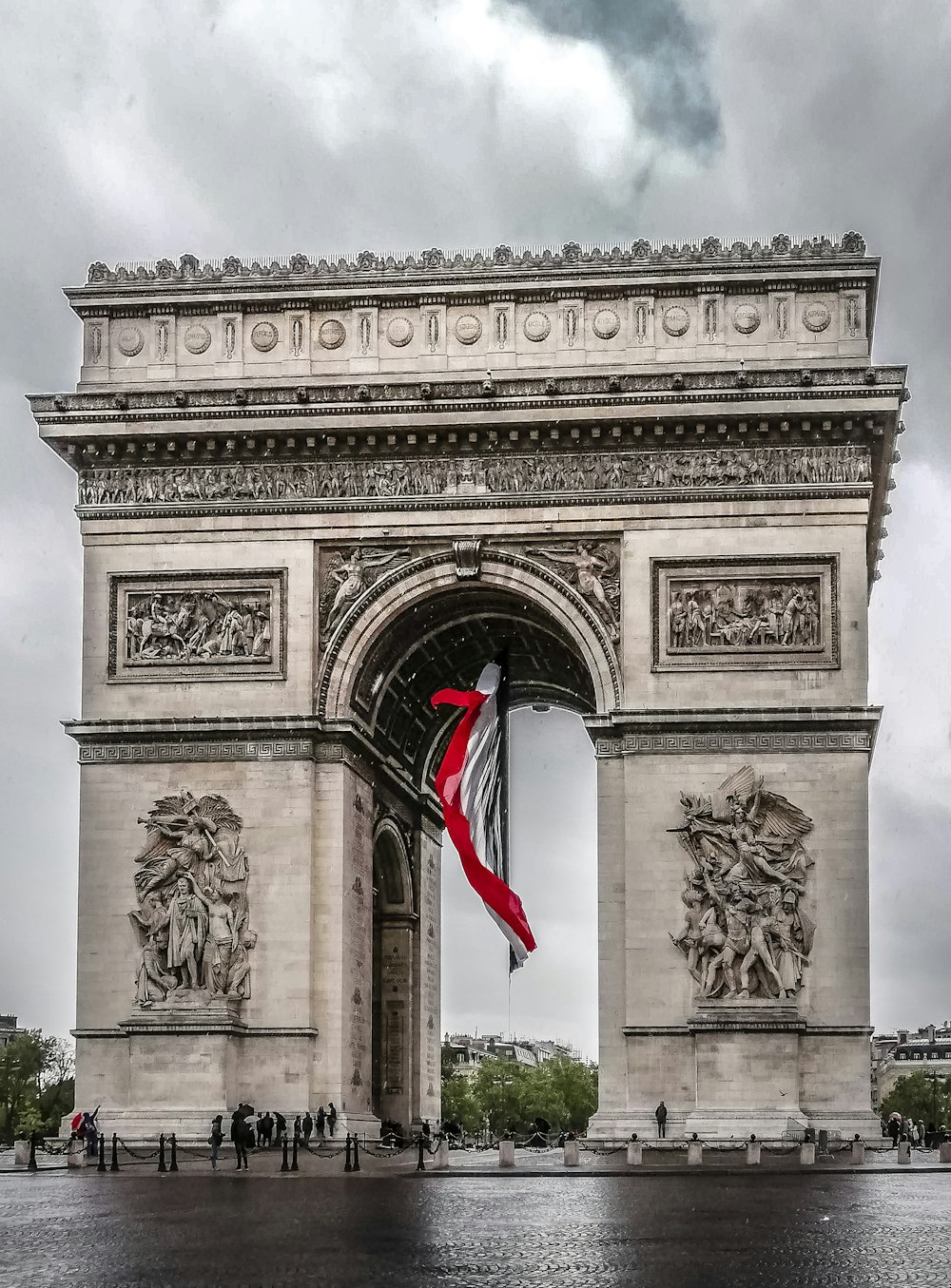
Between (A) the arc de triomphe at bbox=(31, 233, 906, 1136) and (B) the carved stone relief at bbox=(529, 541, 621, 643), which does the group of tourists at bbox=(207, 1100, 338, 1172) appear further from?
(B) the carved stone relief at bbox=(529, 541, 621, 643)

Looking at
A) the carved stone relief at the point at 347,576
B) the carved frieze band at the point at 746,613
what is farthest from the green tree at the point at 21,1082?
the carved frieze band at the point at 746,613

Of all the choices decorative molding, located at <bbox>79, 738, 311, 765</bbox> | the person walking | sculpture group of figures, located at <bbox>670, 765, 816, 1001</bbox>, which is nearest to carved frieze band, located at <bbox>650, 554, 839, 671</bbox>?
sculpture group of figures, located at <bbox>670, 765, 816, 1001</bbox>

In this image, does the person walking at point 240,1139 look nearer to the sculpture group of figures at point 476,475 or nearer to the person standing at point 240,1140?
the person standing at point 240,1140

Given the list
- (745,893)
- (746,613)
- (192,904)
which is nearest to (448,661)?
(746,613)

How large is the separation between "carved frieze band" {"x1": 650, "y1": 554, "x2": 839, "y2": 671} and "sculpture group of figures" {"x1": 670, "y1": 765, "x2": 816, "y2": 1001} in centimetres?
232

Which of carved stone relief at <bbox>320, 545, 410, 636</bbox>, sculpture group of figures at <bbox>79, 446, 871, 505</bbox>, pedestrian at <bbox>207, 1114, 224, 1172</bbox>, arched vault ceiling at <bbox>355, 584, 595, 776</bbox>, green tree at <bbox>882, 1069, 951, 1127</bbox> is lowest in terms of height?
green tree at <bbox>882, 1069, 951, 1127</bbox>

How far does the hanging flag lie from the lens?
42.4 metres

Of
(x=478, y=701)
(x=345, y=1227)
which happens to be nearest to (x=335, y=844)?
(x=478, y=701)

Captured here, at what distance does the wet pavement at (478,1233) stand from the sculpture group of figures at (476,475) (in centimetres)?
1429

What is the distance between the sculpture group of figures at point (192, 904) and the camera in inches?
1561

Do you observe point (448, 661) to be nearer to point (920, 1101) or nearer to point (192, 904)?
point (192, 904)

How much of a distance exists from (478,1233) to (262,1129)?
17.0 m

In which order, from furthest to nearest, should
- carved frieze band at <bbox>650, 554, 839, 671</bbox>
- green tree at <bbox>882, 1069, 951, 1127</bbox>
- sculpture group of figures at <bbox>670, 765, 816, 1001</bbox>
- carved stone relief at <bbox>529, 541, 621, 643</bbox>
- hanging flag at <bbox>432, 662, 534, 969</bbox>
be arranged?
1. green tree at <bbox>882, 1069, 951, 1127</bbox>
2. hanging flag at <bbox>432, 662, 534, 969</bbox>
3. carved stone relief at <bbox>529, 541, 621, 643</bbox>
4. carved frieze band at <bbox>650, 554, 839, 671</bbox>
5. sculpture group of figures at <bbox>670, 765, 816, 1001</bbox>

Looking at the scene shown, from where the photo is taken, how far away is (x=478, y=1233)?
2184 centimetres
